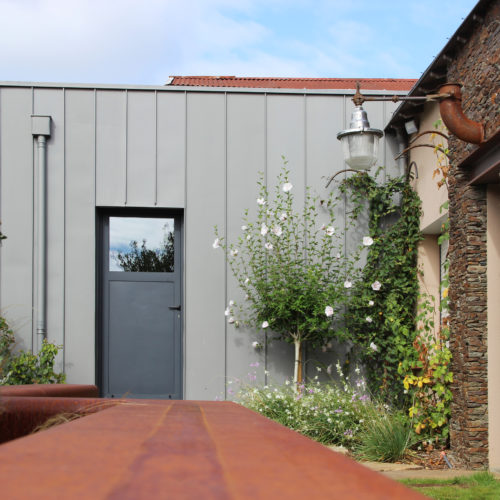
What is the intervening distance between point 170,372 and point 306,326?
147 centimetres

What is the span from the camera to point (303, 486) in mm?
352

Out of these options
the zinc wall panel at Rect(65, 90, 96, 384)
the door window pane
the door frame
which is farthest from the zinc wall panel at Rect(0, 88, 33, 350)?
the door window pane

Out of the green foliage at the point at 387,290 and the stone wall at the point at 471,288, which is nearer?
the stone wall at the point at 471,288

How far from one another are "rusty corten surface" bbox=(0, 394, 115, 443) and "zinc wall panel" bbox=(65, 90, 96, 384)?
5.06m

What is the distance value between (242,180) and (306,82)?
30.5 ft

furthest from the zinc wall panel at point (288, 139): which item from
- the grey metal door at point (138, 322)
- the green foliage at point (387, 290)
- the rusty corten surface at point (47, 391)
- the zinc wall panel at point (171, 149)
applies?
the rusty corten surface at point (47, 391)

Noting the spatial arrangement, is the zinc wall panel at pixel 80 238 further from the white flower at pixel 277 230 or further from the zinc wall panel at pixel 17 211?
the white flower at pixel 277 230

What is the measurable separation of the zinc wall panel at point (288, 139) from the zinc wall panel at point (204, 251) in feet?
1.54

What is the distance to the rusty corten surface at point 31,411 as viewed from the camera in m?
1.05

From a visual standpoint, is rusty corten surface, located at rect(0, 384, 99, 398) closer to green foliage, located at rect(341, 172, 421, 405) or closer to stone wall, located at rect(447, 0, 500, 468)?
stone wall, located at rect(447, 0, 500, 468)

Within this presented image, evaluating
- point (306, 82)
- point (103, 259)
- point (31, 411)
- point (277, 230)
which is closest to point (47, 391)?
point (31, 411)

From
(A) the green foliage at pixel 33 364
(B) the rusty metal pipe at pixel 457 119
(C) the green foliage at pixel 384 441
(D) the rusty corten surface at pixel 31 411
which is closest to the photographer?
(D) the rusty corten surface at pixel 31 411

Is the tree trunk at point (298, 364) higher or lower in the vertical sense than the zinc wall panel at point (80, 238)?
lower

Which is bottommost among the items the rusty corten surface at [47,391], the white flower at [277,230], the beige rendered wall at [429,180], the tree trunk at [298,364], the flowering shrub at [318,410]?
the flowering shrub at [318,410]
